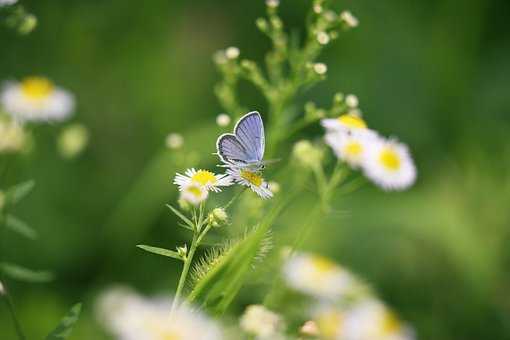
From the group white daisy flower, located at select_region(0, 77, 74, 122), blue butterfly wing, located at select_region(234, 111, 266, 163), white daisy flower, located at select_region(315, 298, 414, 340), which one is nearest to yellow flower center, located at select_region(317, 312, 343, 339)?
white daisy flower, located at select_region(315, 298, 414, 340)

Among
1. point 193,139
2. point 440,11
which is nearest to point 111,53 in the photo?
point 193,139

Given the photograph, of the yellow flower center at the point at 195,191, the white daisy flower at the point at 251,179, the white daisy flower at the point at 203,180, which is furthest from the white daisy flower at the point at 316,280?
the yellow flower center at the point at 195,191

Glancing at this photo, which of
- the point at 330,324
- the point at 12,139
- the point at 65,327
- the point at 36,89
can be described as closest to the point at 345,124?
the point at 330,324

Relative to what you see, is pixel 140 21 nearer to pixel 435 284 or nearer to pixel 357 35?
pixel 357 35

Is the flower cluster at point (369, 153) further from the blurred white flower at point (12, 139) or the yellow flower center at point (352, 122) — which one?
the blurred white flower at point (12, 139)

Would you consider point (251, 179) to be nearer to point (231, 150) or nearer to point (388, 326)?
point (231, 150)

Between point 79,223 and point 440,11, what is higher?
point 440,11
